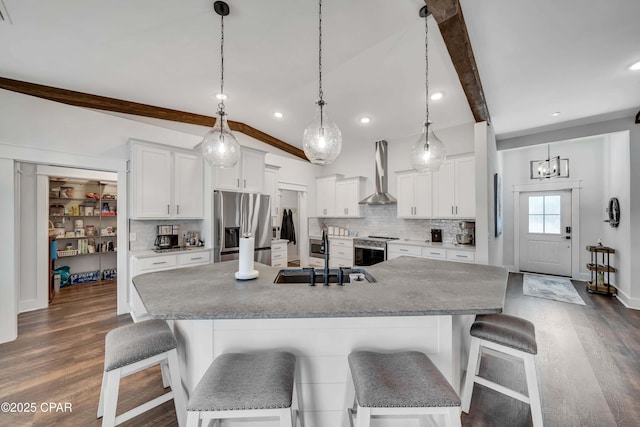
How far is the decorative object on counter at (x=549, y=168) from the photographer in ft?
16.0

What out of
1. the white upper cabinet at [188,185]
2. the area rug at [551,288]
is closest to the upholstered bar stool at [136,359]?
the white upper cabinet at [188,185]

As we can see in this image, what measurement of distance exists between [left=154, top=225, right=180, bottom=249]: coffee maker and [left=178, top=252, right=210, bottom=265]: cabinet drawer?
0.37 metres

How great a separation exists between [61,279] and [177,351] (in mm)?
4834

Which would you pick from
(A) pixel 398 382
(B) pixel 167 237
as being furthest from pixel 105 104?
(A) pixel 398 382

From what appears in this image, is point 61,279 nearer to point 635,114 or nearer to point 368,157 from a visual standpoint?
point 368,157

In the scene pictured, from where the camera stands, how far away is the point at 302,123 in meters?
4.74

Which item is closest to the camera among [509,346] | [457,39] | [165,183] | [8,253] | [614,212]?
[509,346]

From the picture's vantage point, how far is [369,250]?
193 inches

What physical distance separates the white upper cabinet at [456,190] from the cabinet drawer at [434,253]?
1.98ft

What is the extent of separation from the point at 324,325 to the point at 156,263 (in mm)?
2883

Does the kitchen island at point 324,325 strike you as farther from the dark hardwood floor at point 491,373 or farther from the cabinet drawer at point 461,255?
the cabinet drawer at point 461,255

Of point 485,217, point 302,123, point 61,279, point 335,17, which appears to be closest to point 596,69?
point 485,217

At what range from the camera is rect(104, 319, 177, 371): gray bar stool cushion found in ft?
4.55

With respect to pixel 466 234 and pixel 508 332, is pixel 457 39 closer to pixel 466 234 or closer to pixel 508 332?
pixel 508 332
